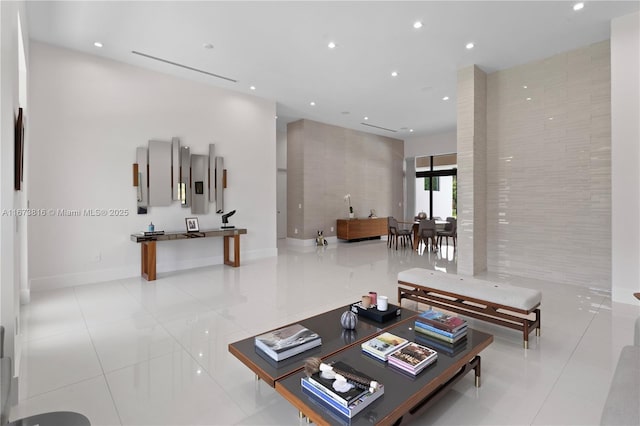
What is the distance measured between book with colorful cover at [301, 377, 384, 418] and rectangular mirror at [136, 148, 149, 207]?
518 cm

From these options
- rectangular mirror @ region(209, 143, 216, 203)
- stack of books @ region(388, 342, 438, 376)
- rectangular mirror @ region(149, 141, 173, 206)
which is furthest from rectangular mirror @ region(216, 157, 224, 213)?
stack of books @ region(388, 342, 438, 376)

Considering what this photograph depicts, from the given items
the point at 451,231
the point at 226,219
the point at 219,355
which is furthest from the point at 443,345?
the point at 451,231

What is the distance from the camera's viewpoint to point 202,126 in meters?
6.48

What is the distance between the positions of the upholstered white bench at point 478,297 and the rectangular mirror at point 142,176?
4.66m

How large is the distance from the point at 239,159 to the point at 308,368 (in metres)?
5.93

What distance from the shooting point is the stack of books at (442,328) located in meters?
2.26

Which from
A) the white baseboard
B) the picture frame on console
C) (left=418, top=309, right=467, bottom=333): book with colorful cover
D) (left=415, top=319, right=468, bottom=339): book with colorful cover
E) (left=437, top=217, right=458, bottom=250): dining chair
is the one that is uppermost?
the picture frame on console

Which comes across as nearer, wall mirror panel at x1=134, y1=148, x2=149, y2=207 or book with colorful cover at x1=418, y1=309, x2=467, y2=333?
book with colorful cover at x1=418, y1=309, x2=467, y2=333

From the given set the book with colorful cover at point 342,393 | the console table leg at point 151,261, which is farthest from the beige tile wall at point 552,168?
the console table leg at point 151,261

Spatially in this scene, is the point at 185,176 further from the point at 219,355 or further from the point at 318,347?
the point at 318,347

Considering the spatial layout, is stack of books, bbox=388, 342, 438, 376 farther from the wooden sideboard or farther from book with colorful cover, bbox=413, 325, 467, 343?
the wooden sideboard

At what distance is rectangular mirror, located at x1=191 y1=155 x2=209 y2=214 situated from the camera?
20.9 ft

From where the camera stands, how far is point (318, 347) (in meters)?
2.18

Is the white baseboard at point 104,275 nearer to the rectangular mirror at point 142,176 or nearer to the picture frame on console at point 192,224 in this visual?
the picture frame on console at point 192,224
